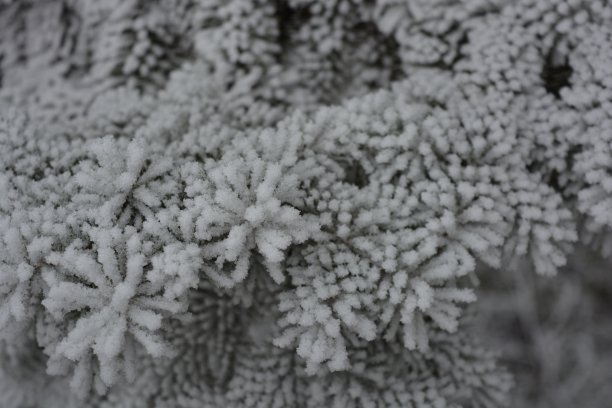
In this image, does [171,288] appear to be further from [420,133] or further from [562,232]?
[562,232]

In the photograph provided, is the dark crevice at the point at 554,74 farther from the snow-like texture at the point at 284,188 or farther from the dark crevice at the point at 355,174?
the dark crevice at the point at 355,174

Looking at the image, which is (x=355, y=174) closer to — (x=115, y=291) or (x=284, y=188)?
(x=284, y=188)

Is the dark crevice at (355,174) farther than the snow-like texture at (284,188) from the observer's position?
Yes

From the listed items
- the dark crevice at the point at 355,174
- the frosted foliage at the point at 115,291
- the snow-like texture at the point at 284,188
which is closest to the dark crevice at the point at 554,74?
the snow-like texture at the point at 284,188

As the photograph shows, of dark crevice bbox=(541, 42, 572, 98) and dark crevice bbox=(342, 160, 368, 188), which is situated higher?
dark crevice bbox=(541, 42, 572, 98)

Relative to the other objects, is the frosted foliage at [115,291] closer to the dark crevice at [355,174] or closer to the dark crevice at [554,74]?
the dark crevice at [355,174]

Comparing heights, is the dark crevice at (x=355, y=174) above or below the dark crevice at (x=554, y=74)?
below

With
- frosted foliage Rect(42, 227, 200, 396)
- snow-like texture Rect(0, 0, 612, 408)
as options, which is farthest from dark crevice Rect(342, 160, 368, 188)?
frosted foliage Rect(42, 227, 200, 396)

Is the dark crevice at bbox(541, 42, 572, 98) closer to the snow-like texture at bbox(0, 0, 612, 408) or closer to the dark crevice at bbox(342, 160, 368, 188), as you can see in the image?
the snow-like texture at bbox(0, 0, 612, 408)

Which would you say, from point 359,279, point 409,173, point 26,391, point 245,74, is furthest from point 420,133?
point 26,391
